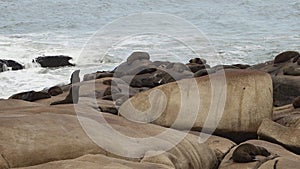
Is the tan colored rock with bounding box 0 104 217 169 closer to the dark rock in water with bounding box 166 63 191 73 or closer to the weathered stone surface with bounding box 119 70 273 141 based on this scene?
the weathered stone surface with bounding box 119 70 273 141

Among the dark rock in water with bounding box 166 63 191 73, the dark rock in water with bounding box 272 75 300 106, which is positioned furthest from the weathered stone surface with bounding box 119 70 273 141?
the dark rock in water with bounding box 166 63 191 73

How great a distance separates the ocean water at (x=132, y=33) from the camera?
52.8 ft

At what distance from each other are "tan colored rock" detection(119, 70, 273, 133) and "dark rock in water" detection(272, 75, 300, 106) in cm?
161

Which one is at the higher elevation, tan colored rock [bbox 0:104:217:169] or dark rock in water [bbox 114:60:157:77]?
tan colored rock [bbox 0:104:217:169]

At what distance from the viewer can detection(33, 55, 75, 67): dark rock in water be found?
643 inches

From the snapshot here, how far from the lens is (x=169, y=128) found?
17.8 feet

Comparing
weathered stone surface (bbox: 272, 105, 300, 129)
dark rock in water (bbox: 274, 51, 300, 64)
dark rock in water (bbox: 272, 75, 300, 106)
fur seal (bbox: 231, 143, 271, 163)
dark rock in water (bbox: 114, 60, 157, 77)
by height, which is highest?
fur seal (bbox: 231, 143, 271, 163)

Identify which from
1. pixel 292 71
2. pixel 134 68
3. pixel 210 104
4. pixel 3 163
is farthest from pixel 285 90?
pixel 3 163

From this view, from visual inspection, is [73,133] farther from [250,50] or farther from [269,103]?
[250,50]

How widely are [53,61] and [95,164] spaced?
44.3ft

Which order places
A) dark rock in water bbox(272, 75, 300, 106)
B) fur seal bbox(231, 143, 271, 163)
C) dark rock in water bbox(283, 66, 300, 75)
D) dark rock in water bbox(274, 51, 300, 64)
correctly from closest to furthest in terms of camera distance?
fur seal bbox(231, 143, 271, 163), dark rock in water bbox(272, 75, 300, 106), dark rock in water bbox(283, 66, 300, 75), dark rock in water bbox(274, 51, 300, 64)

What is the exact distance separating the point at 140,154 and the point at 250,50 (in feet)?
45.5

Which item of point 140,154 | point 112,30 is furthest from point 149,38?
point 140,154

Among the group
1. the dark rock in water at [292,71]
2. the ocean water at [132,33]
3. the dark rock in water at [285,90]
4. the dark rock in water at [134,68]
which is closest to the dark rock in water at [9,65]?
the ocean water at [132,33]
